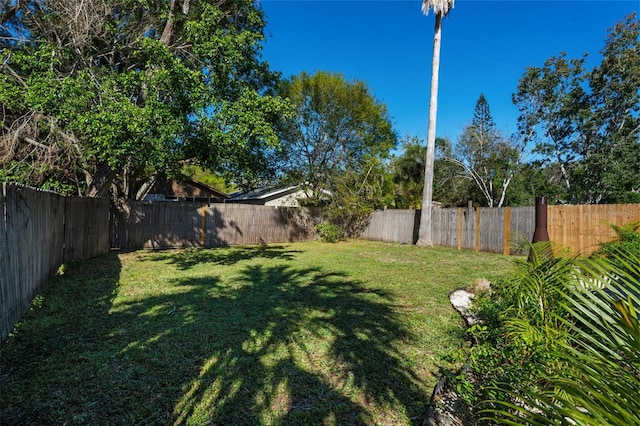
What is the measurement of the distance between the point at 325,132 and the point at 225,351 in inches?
600

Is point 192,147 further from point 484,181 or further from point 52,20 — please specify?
point 484,181

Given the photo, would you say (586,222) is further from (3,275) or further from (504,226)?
(3,275)

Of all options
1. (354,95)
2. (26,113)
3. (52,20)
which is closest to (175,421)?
(26,113)

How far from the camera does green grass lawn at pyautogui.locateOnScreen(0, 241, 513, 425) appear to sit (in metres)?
2.22

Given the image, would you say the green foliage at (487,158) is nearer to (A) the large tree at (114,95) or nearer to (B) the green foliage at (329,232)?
(B) the green foliage at (329,232)

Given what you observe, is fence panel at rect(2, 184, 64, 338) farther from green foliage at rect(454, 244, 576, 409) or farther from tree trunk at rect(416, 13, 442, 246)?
tree trunk at rect(416, 13, 442, 246)

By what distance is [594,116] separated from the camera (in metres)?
16.7

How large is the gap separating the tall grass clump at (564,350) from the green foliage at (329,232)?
34.9 feet

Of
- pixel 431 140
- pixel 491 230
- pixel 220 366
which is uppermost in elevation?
pixel 431 140

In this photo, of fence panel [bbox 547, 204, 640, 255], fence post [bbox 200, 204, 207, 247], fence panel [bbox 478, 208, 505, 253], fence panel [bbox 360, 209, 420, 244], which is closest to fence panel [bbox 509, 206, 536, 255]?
fence panel [bbox 478, 208, 505, 253]

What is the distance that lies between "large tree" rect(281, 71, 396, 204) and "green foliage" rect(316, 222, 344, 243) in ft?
6.89

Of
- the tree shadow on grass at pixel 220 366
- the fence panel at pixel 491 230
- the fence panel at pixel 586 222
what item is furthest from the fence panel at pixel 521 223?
the tree shadow on grass at pixel 220 366

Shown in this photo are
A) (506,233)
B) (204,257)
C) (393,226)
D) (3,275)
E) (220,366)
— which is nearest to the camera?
(220,366)

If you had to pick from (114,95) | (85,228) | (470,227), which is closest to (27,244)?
(114,95)
